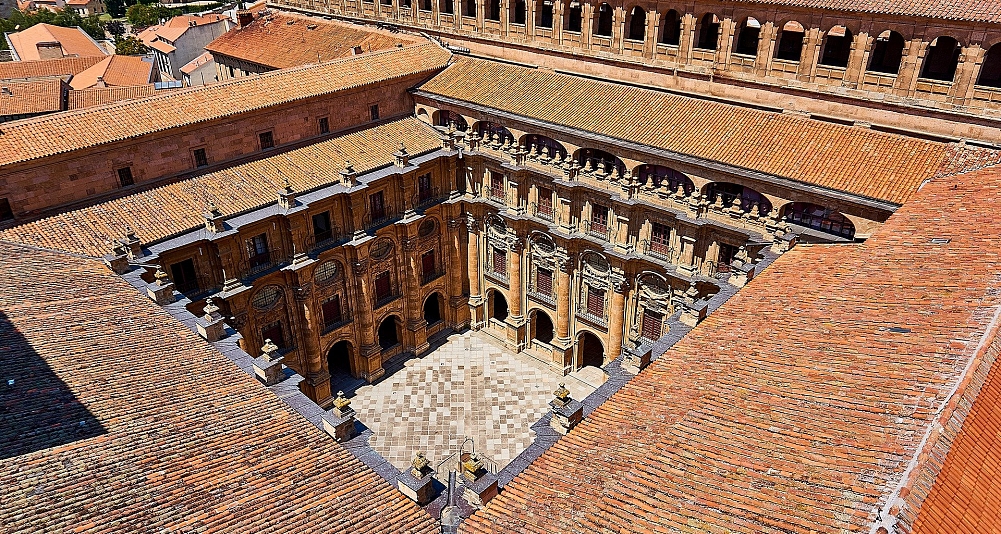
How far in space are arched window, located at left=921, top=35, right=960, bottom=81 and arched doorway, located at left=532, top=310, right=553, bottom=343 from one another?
2328 centimetres

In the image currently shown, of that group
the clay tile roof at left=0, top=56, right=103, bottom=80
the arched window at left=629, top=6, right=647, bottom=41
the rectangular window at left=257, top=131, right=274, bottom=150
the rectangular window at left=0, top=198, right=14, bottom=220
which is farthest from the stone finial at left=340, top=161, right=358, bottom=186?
the clay tile roof at left=0, top=56, right=103, bottom=80

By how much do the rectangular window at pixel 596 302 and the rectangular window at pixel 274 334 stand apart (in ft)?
Result: 55.6

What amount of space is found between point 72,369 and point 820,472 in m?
17.8

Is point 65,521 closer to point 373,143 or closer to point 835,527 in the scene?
point 835,527

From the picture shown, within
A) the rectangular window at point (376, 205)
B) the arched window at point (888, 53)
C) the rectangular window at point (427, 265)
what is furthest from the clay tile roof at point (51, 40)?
the arched window at point (888, 53)

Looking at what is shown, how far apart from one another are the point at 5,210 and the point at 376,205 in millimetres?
16487

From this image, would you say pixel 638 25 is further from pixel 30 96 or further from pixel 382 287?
pixel 30 96

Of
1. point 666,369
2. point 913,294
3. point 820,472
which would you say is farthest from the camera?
point 666,369

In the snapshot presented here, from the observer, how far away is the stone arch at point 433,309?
4203 centimetres

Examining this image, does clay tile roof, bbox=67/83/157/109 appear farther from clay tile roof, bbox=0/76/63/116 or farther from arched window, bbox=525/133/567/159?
arched window, bbox=525/133/567/159

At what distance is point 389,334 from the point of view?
1644 inches

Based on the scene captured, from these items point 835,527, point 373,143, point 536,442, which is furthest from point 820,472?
point 373,143

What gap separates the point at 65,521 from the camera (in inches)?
484

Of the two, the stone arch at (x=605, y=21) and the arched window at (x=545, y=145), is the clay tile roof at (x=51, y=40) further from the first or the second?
the stone arch at (x=605, y=21)
